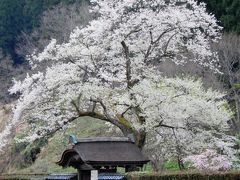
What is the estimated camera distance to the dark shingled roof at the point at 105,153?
505 inches

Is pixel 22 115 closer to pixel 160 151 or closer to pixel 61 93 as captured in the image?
pixel 61 93

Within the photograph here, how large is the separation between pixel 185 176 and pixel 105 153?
3.05 metres

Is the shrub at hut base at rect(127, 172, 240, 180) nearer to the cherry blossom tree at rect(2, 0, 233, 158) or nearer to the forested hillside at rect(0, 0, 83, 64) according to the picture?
the cherry blossom tree at rect(2, 0, 233, 158)

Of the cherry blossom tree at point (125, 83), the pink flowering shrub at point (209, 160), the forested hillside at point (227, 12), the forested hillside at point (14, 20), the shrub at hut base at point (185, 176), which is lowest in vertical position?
the shrub at hut base at point (185, 176)

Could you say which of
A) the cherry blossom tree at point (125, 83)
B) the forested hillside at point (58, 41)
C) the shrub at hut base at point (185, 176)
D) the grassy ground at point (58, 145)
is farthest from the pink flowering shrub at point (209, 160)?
the grassy ground at point (58, 145)

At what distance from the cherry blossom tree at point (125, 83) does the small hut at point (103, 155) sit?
4.78 feet

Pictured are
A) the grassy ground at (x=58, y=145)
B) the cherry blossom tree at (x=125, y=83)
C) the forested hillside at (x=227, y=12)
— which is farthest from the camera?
the forested hillside at (x=227, y=12)

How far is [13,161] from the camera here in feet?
89.9

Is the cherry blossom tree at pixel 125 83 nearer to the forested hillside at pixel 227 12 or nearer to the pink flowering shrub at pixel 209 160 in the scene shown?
the pink flowering shrub at pixel 209 160

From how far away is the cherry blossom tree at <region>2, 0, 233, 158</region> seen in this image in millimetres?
14648

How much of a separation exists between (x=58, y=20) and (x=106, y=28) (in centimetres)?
2132

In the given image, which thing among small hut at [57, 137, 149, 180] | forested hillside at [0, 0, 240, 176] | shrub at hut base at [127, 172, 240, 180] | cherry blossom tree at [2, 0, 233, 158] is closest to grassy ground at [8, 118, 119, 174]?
forested hillside at [0, 0, 240, 176]

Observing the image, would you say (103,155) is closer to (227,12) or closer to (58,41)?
(227,12)

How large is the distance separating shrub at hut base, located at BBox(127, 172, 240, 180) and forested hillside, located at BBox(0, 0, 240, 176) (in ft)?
12.5
